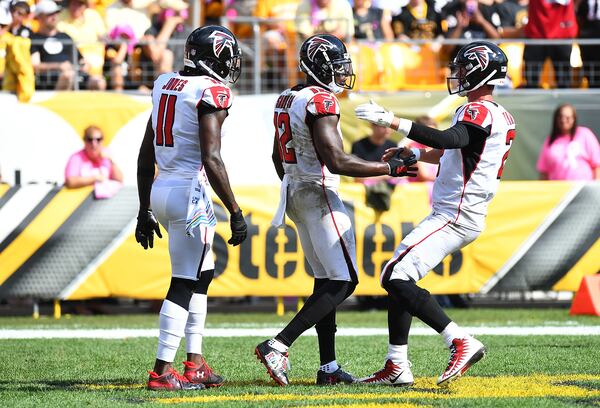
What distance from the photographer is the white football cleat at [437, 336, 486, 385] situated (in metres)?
A: 6.28

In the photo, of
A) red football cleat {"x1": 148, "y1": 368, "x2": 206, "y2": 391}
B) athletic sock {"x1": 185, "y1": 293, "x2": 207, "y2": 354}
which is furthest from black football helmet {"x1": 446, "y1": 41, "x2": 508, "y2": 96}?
red football cleat {"x1": 148, "y1": 368, "x2": 206, "y2": 391}

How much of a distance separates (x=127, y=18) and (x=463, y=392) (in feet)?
30.9

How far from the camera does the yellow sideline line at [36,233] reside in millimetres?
11484

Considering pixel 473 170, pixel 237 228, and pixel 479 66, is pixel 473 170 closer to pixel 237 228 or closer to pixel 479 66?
pixel 479 66

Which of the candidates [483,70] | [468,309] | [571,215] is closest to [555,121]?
[571,215]

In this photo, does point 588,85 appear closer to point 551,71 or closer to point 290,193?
point 551,71

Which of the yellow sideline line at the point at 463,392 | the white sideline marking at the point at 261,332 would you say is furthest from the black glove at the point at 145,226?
the white sideline marking at the point at 261,332

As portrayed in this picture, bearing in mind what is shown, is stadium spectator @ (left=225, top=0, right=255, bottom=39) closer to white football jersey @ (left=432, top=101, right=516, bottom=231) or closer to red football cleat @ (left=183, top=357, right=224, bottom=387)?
white football jersey @ (left=432, top=101, right=516, bottom=231)

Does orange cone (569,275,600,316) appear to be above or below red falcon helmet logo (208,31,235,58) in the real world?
below

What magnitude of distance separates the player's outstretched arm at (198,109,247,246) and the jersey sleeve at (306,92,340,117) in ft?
1.58

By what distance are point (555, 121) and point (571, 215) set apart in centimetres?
112

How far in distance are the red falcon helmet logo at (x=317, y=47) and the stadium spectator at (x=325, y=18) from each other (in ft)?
20.7

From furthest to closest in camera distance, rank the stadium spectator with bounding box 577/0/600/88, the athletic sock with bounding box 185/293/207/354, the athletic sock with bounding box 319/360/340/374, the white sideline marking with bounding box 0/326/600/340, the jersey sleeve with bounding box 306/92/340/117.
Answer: the stadium spectator with bounding box 577/0/600/88
the white sideline marking with bounding box 0/326/600/340
the athletic sock with bounding box 319/360/340/374
the athletic sock with bounding box 185/293/207/354
the jersey sleeve with bounding box 306/92/340/117

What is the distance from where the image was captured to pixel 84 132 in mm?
12352
